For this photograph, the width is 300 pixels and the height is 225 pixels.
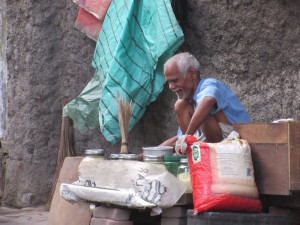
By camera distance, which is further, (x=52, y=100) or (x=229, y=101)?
(x=52, y=100)

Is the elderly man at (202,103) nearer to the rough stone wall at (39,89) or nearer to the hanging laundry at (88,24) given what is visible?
the hanging laundry at (88,24)

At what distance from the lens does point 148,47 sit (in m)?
5.40

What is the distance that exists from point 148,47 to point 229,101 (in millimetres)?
1169

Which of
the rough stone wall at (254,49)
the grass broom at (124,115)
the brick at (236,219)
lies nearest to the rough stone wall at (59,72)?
the rough stone wall at (254,49)

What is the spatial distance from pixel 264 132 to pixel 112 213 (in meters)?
0.98

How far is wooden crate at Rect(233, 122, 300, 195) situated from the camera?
3453 mm

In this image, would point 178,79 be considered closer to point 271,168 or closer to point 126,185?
point 126,185

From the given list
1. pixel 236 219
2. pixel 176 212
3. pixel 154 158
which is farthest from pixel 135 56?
pixel 236 219

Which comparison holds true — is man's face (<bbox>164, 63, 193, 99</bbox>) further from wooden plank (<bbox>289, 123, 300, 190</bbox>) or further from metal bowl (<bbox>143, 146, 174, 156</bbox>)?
wooden plank (<bbox>289, 123, 300, 190</bbox>)

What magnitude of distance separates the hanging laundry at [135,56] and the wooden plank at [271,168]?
1.74 m

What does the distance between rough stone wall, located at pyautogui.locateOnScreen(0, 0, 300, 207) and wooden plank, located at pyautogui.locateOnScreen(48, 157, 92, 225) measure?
1.23m

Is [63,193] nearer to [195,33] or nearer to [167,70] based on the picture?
[167,70]

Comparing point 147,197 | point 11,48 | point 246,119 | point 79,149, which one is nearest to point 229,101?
point 246,119

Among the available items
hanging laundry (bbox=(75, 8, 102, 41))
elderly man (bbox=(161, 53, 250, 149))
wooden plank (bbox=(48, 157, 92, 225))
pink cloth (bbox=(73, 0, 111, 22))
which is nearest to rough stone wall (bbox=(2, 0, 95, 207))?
hanging laundry (bbox=(75, 8, 102, 41))
